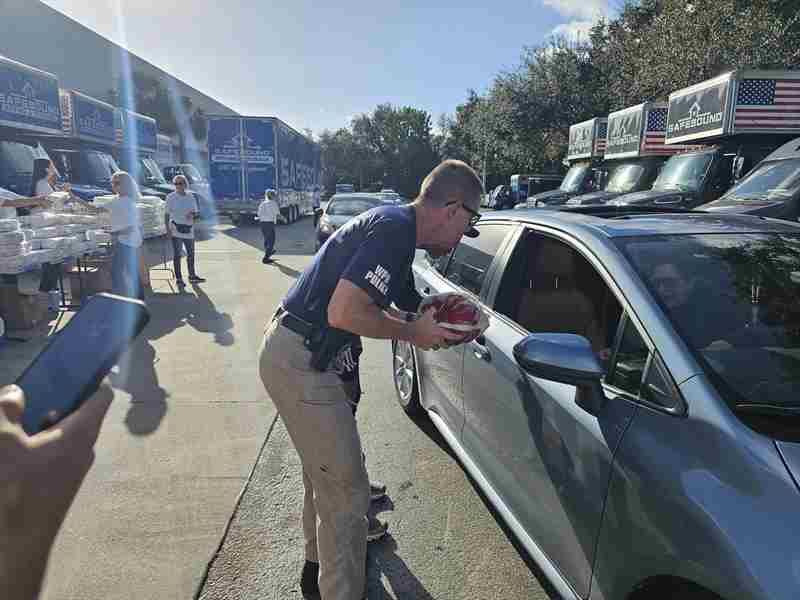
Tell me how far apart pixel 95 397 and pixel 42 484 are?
18 centimetres

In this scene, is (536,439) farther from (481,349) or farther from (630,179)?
(630,179)

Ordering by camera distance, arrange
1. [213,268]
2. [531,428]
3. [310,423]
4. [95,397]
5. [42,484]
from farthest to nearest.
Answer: [213,268] < [531,428] < [310,423] < [95,397] < [42,484]

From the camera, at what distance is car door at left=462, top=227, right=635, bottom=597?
185cm

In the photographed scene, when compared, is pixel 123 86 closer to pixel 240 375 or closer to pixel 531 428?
pixel 240 375

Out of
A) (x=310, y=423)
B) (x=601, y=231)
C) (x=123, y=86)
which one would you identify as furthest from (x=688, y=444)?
(x=123, y=86)

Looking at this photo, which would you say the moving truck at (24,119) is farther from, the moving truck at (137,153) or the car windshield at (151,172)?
the car windshield at (151,172)

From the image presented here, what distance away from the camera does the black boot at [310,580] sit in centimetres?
246

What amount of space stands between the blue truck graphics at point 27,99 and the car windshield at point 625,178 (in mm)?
14841

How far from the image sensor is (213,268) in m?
11.4

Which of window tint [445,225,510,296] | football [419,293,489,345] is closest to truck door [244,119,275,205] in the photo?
window tint [445,225,510,296]

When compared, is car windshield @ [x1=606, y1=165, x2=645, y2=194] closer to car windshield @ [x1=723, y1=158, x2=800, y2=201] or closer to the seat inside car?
car windshield @ [x1=723, y1=158, x2=800, y2=201]

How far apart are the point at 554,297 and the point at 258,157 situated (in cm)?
1870

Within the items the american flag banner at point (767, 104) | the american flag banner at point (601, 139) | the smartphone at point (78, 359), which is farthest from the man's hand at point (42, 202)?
the american flag banner at point (601, 139)

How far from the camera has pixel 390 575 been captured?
2.61 metres
